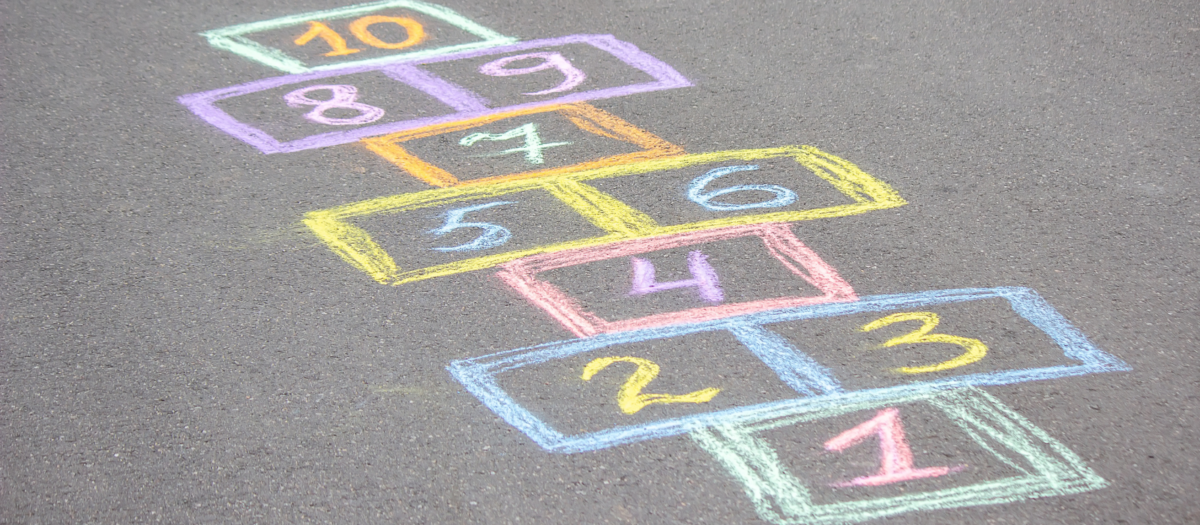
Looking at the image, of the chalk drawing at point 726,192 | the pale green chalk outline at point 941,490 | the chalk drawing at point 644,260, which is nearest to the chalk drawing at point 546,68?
the chalk drawing at point 644,260

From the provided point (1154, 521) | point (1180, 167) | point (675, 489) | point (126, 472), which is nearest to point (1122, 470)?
point (1154, 521)

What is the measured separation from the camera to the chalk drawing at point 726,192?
374 cm

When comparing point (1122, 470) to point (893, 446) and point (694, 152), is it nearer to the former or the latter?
point (893, 446)

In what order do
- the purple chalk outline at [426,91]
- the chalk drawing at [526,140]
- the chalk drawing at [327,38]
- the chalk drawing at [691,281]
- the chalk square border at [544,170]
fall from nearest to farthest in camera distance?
the chalk drawing at [691,281], the chalk square border at [544,170], the chalk drawing at [526,140], the purple chalk outline at [426,91], the chalk drawing at [327,38]

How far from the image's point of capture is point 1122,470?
256 cm

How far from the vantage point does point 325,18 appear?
5.33m

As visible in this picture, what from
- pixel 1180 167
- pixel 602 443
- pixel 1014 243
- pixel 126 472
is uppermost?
pixel 1180 167

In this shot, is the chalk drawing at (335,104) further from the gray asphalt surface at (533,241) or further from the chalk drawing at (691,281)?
the chalk drawing at (691,281)

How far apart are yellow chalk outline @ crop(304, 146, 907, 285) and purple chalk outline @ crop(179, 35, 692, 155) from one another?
588 mm

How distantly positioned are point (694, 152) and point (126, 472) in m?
Result: 2.33

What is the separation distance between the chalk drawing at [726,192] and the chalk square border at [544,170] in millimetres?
236

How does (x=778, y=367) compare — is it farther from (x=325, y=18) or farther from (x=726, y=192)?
(x=325, y=18)

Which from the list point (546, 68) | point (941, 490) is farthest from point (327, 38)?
point (941, 490)

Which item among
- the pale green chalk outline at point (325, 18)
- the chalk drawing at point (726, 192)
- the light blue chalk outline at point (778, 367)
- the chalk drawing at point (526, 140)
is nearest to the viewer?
the light blue chalk outline at point (778, 367)
